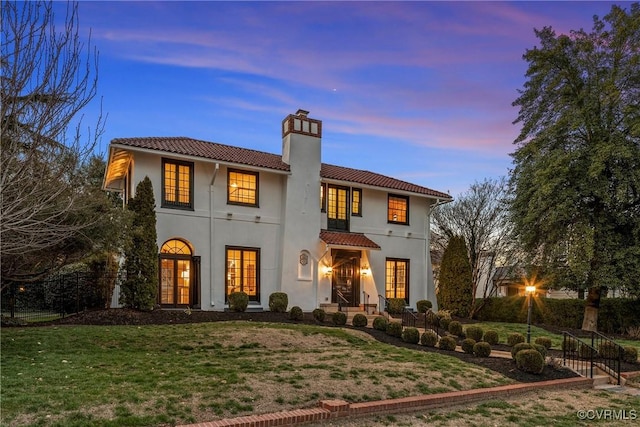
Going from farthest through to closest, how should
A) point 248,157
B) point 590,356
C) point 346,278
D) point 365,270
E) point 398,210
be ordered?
point 398,210 < point 365,270 < point 346,278 < point 248,157 < point 590,356

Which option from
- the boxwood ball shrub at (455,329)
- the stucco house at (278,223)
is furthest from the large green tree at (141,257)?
the boxwood ball shrub at (455,329)

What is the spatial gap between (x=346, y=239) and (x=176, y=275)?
7.32 metres

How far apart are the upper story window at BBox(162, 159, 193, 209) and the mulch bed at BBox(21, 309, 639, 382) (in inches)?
169

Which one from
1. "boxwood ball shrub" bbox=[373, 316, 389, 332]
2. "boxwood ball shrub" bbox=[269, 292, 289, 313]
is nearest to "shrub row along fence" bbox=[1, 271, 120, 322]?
"boxwood ball shrub" bbox=[269, 292, 289, 313]

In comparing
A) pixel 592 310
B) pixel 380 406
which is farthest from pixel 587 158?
pixel 380 406

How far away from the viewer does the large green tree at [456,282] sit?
23.1 metres

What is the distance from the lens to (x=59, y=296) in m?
20.8

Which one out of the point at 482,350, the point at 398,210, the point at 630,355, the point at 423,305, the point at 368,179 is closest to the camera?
the point at 482,350

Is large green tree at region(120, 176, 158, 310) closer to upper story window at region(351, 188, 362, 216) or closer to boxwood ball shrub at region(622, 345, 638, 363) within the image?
upper story window at region(351, 188, 362, 216)

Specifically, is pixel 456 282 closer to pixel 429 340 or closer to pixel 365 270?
pixel 365 270

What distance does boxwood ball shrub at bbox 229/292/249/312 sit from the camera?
1738 centimetres

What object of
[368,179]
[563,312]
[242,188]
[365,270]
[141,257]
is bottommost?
[563,312]

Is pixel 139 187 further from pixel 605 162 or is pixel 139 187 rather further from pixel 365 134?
pixel 605 162

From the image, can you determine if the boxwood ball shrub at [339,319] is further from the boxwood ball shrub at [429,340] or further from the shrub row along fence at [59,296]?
the shrub row along fence at [59,296]
